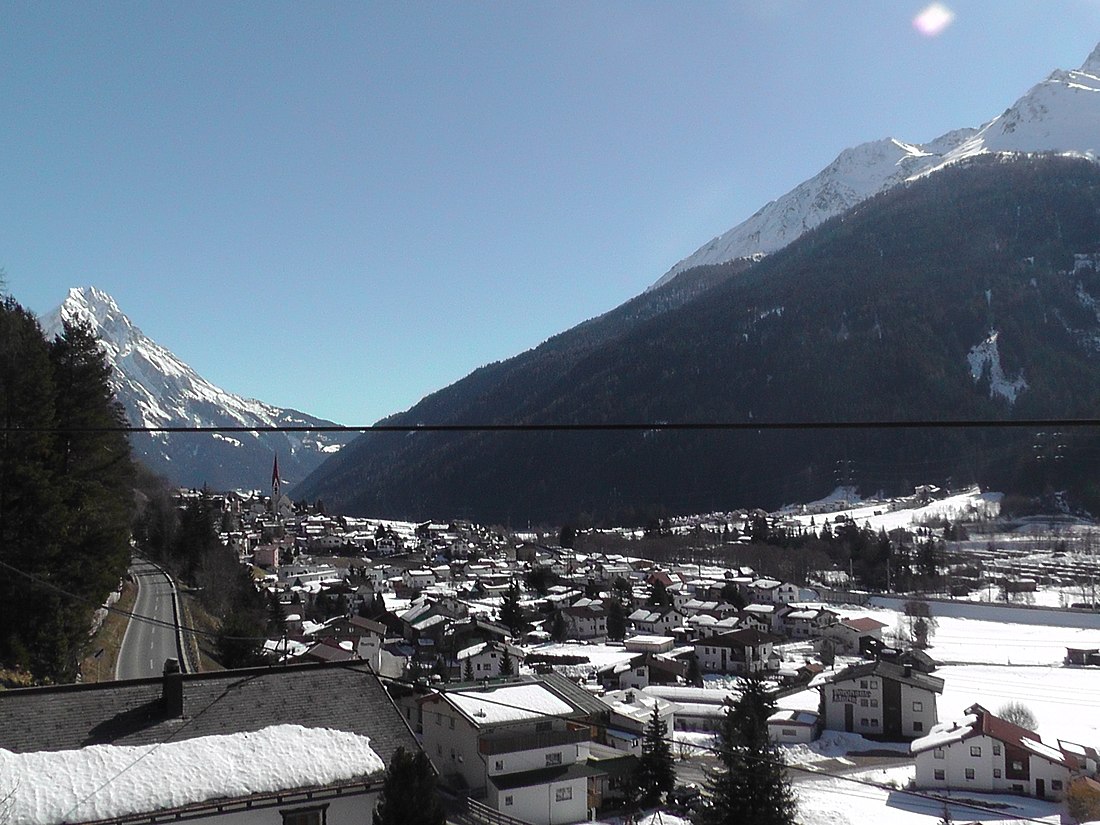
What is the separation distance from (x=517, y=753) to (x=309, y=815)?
989 centimetres

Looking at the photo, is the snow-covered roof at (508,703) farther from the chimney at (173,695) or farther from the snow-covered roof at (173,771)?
the chimney at (173,695)

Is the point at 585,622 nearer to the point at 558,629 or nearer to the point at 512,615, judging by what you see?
the point at 558,629

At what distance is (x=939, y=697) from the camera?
113 feet

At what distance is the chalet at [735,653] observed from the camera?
143 ft

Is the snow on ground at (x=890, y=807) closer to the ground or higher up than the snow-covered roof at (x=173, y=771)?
closer to the ground

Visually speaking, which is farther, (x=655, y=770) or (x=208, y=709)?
(x=655, y=770)

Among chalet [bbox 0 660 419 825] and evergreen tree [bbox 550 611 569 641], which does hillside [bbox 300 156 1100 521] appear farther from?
chalet [bbox 0 660 419 825]

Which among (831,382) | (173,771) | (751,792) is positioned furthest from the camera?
(831,382)

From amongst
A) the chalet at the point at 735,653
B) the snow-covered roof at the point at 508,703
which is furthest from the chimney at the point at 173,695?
the chalet at the point at 735,653

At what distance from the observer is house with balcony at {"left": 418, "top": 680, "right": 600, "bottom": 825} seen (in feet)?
57.0

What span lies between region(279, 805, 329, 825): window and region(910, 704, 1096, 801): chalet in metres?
22.1

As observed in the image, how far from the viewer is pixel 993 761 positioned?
24375 millimetres

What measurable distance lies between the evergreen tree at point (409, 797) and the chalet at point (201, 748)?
1.16 metres

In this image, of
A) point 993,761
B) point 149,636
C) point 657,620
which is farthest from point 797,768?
point 657,620
